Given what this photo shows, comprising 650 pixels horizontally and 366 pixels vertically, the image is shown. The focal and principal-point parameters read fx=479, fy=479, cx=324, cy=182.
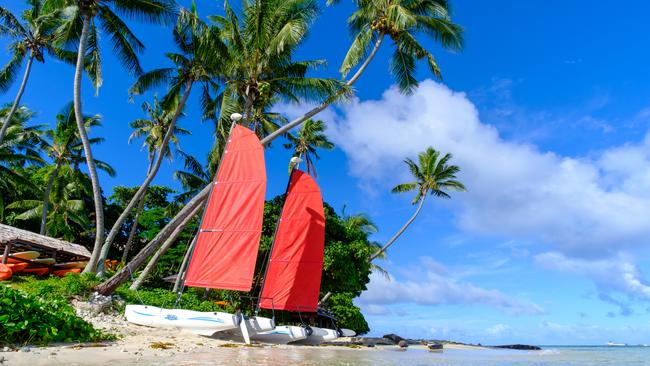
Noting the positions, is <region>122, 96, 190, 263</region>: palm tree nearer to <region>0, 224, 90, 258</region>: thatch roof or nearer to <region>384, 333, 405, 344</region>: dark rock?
<region>0, 224, 90, 258</region>: thatch roof

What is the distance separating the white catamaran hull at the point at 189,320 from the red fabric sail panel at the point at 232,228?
0.87m

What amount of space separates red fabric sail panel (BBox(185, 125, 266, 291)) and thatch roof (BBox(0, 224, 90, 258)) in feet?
31.2

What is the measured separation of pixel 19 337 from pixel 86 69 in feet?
53.0

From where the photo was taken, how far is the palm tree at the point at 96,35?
1755 centimetres

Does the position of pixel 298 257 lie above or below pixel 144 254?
above

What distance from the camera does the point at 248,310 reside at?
21109mm

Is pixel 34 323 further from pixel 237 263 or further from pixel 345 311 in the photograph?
pixel 345 311

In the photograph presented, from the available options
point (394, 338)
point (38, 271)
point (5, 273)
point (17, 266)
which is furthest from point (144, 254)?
point (394, 338)

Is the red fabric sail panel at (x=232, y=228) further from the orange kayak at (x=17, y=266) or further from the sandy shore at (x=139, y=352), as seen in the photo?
the orange kayak at (x=17, y=266)

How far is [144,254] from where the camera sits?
1702 cm

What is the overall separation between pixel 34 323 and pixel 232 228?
6.28 meters

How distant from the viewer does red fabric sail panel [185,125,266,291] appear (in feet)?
44.3

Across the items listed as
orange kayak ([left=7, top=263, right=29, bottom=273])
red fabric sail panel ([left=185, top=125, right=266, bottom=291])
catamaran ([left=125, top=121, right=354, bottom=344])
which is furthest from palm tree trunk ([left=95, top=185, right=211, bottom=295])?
orange kayak ([left=7, top=263, right=29, bottom=273])

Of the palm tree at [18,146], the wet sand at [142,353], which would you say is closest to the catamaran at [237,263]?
the wet sand at [142,353]
